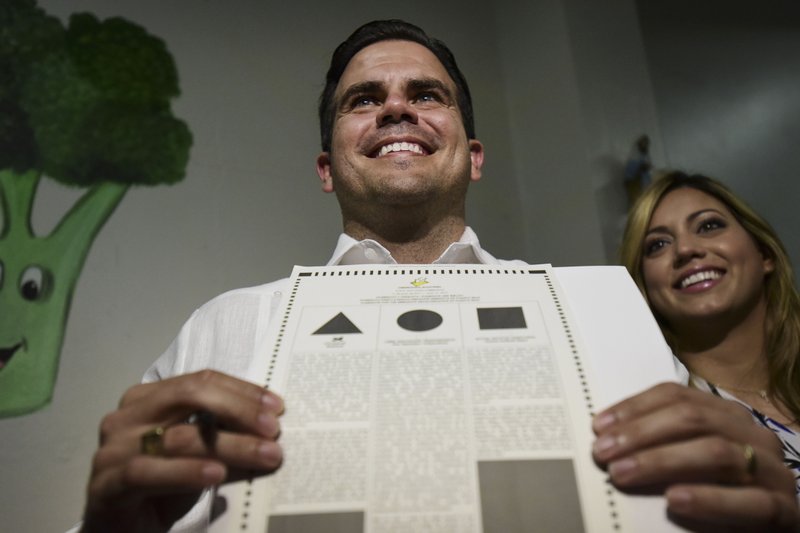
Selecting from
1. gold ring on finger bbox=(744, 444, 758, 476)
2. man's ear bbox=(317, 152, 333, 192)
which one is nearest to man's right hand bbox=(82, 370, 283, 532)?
gold ring on finger bbox=(744, 444, 758, 476)

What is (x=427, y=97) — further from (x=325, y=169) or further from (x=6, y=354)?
(x=6, y=354)

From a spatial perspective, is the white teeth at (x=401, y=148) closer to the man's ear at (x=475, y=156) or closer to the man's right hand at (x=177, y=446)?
the man's ear at (x=475, y=156)

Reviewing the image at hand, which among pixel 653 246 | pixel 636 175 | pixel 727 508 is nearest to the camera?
pixel 727 508

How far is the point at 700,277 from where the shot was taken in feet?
3.14

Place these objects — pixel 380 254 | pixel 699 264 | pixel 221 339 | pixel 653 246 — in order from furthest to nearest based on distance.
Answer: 1. pixel 653 246
2. pixel 699 264
3. pixel 380 254
4. pixel 221 339

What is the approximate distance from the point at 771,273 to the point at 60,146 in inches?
61.1

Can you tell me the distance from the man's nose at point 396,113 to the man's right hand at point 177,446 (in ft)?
1.81

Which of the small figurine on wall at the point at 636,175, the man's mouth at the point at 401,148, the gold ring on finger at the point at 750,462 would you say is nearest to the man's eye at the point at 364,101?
the man's mouth at the point at 401,148

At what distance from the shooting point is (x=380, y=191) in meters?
0.74

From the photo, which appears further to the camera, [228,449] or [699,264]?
[699,264]

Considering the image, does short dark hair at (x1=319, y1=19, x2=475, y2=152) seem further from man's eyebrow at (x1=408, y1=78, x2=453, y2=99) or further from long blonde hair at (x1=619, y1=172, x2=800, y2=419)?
long blonde hair at (x1=619, y1=172, x2=800, y2=419)

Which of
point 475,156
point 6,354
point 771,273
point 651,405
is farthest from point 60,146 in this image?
point 771,273

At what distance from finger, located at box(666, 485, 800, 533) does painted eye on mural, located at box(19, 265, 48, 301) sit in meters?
1.01

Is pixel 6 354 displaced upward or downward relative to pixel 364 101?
downward
